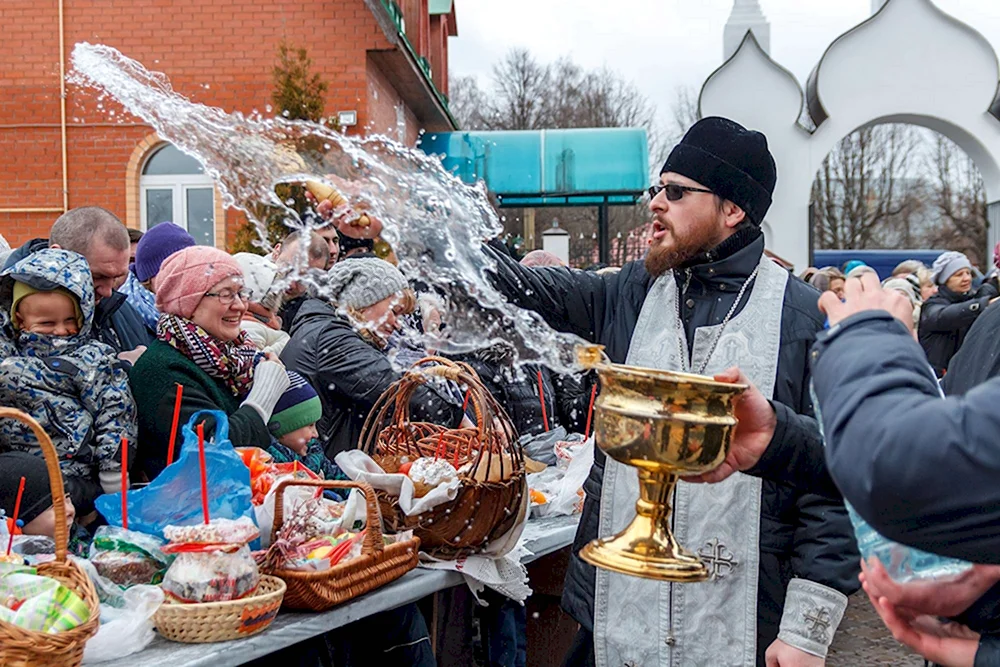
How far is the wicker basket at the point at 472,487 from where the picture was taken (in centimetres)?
315

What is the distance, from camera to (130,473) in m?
3.27

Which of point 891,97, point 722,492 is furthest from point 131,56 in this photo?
point 722,492

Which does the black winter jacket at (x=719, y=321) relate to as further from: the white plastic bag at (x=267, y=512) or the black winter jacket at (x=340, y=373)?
the black winter jacket at (x=340, y=373)

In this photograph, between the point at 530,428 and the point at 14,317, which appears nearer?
the point at 14,317

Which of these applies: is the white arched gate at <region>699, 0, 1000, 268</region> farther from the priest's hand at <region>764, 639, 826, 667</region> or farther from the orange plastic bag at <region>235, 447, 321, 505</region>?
the priest's hand at <region>764, 639, 826, 667</region>

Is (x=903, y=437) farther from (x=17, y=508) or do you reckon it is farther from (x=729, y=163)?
(x=17, y=508)

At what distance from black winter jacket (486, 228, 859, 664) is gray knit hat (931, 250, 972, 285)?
7665mm

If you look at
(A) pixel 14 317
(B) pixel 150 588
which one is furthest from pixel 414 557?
(A) pixel 14 317

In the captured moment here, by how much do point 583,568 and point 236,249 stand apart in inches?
318

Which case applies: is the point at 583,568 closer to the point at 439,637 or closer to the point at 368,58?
the point at 439,637

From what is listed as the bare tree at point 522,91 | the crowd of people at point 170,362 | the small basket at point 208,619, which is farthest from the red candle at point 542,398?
the bare tree at point 522,91

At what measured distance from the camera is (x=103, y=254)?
12.6 ft

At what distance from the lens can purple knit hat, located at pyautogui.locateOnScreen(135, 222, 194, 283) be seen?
470 centimetres

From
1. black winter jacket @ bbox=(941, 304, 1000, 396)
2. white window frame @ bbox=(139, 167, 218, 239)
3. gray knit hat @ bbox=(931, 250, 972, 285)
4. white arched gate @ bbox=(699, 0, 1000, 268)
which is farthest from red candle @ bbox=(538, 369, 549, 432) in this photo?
white arched gate @ bbox=(699, 0, 1000, 268)
